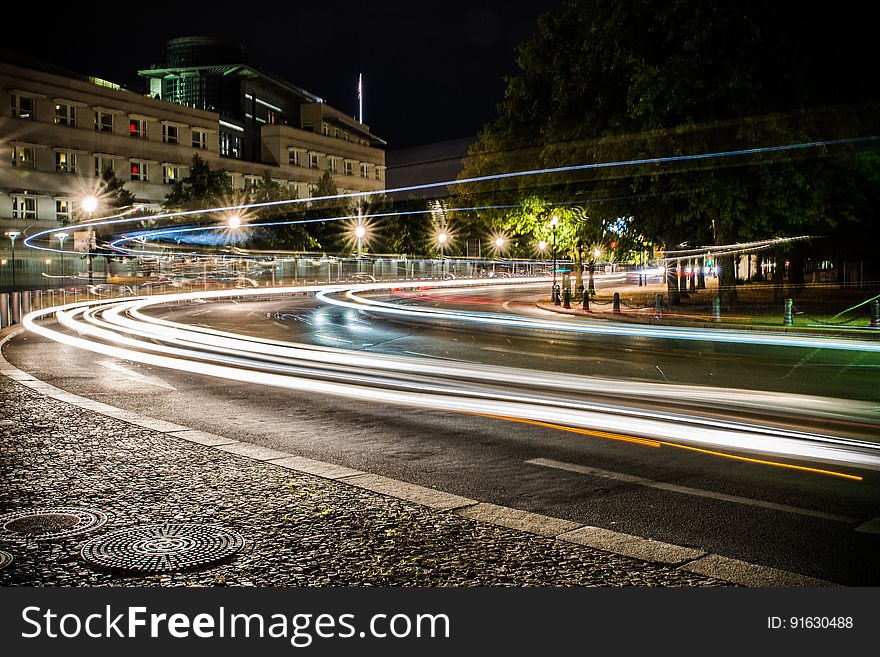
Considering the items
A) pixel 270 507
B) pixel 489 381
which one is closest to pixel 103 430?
pixel 270 507

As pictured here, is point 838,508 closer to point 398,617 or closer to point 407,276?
point 398,617

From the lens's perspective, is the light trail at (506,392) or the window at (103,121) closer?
the light trail at (506,392)

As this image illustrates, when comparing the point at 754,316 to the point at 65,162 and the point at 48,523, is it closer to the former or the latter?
the point at 48,523

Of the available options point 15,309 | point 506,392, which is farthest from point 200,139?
point 506,392

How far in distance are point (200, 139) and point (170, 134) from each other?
12.4ft

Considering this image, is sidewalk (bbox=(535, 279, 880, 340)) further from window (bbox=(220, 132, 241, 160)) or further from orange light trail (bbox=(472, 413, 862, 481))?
window (bbox=(220, 132, 241, 160))

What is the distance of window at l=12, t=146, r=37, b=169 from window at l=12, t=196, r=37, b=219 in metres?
2.34

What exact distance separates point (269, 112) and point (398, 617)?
9738 centimetres

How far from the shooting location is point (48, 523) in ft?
20.2

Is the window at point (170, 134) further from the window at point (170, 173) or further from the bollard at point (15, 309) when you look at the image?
the bollard at point (15, 309)

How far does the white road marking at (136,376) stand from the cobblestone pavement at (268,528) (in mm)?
4661

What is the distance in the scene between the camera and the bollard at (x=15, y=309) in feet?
89.7

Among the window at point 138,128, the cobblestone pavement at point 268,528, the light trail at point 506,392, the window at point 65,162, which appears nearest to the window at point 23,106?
Answer: the window at point 65,162

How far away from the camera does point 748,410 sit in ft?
33.1
